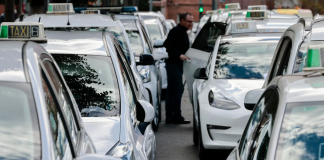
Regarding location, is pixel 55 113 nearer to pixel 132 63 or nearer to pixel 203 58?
pixel 132 63

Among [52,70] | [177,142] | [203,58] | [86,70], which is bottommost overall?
[177,142]

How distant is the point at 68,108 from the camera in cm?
388

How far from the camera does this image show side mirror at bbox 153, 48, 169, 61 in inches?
440

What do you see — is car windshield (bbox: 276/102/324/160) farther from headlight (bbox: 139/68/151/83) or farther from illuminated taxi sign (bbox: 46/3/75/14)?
illuminated taxi sign (bbox: 46/3/75/14)

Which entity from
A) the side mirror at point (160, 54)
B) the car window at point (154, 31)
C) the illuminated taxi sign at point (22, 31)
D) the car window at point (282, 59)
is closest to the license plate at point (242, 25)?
the side mirror at point (160, 54)

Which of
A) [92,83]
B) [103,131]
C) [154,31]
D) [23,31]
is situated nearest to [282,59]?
[92,83]

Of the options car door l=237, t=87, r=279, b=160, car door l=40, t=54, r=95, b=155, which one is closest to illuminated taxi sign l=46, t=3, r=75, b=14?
car door l=40, t=54, r=95, b=155

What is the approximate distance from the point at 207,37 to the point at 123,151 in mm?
7439

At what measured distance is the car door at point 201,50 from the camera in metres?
11.4

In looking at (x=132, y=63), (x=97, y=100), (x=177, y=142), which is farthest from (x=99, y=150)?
(x=177, y=142)

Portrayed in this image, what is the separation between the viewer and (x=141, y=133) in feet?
19.1

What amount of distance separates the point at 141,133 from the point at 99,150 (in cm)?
105

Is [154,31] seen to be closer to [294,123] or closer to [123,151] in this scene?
[123,151]

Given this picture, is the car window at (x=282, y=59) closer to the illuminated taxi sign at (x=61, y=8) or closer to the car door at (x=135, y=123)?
the car door at (x=135, y=123)
